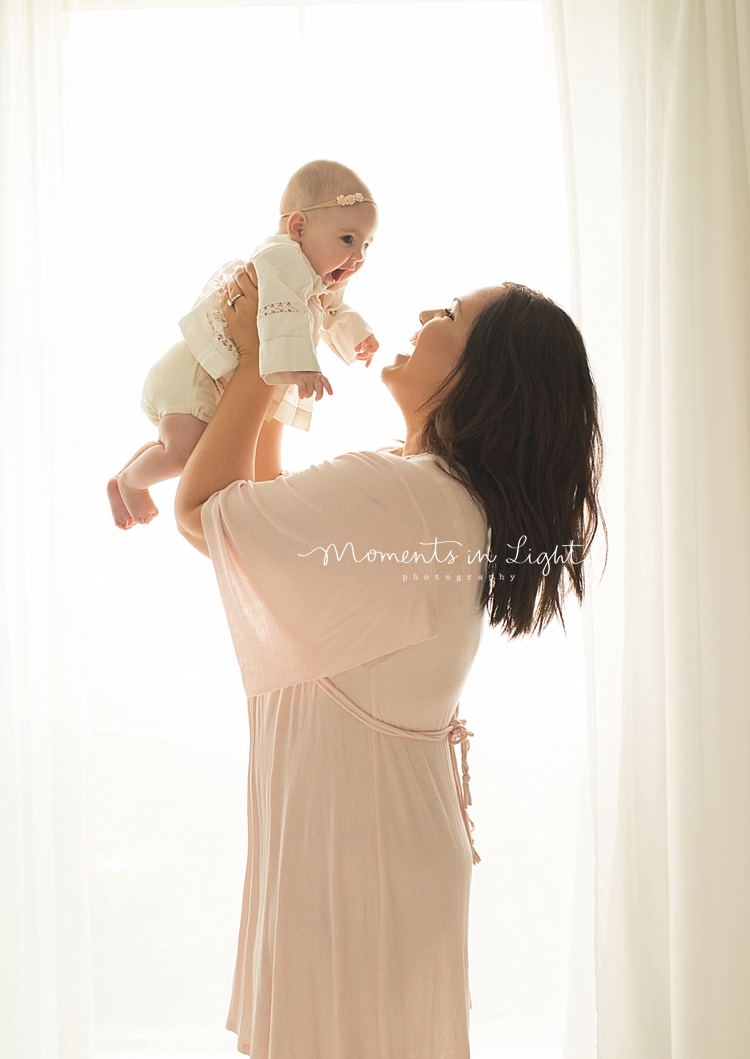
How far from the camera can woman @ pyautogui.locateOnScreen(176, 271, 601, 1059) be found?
3.10ft

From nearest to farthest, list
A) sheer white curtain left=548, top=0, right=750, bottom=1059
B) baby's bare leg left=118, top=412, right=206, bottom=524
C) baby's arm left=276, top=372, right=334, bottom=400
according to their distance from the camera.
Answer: baby's arm left=276, top=372, right=334, bottom=400
baby's bare leg left=118, top=412, right=206, bottom=524
sheer white curtain left=548, top=0, right=750, bottom=1059

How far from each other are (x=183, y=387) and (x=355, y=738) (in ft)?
1.78

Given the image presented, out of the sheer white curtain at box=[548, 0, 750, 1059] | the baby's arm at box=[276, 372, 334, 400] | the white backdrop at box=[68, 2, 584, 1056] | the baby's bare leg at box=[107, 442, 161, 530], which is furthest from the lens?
the white backdrop at box=[68, 2, 584, 1056]

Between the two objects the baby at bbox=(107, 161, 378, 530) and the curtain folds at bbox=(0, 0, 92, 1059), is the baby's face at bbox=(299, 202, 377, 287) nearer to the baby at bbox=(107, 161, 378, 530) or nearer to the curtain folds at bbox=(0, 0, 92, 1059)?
the baby at bbox=(107, 161, 378, 530)

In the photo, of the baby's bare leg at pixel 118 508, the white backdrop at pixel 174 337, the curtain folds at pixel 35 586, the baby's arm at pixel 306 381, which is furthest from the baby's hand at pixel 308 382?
the curtain folds at pixel 35 586

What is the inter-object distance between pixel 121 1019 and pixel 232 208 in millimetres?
2040

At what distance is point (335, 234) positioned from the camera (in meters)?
1.24

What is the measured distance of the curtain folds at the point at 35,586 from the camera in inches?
75.5

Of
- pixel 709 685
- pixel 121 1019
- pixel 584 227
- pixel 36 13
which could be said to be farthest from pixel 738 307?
pixel 121 1019

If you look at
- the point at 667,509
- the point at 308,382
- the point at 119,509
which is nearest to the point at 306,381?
the point at 308,382

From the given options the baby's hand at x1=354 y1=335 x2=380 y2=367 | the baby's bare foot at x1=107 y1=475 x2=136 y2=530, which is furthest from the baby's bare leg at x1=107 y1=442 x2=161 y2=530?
the baby's hand at x1=354 y1=335 x2=380 y2=367

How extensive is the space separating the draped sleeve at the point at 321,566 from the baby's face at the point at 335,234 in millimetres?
412

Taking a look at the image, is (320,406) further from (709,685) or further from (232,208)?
(709,685)

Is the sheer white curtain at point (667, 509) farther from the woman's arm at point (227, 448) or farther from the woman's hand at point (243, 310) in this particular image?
the woman's arm at point (227, 448)
